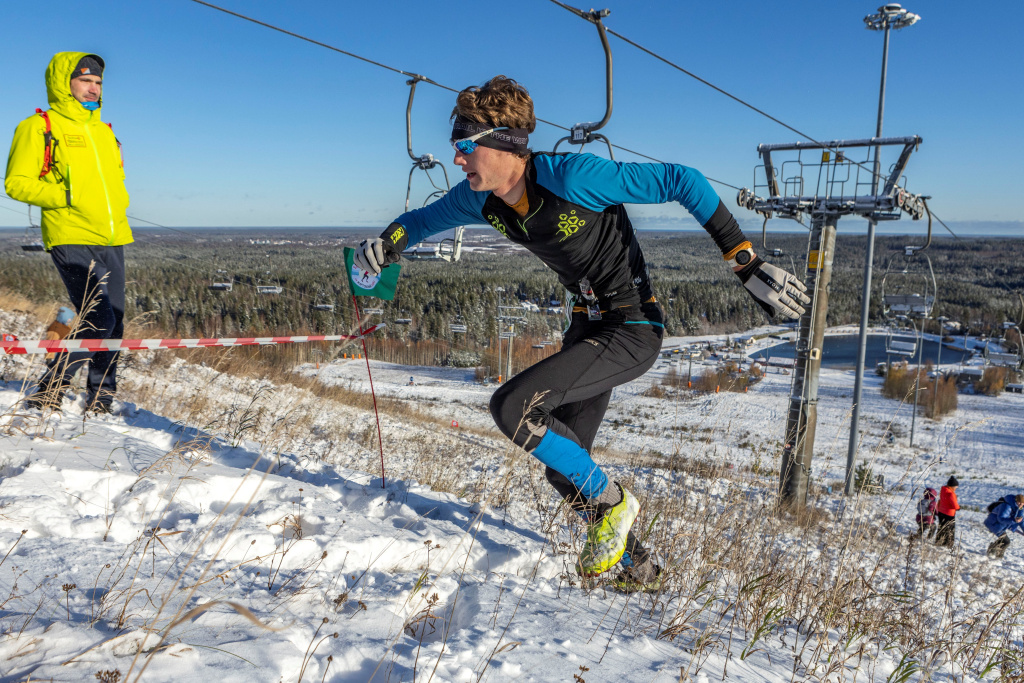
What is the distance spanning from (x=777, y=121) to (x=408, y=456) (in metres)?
8.05

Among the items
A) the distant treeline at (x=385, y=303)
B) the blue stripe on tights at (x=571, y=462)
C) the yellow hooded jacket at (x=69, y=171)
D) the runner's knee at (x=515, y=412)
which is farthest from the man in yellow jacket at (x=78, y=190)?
the distant treeline at (x=385, y=303)

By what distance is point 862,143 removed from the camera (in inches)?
499

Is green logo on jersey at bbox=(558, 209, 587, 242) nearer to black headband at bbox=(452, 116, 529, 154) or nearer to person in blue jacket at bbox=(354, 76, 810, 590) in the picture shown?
person in blue jacket at bbox=(354, 76, 810, 590)

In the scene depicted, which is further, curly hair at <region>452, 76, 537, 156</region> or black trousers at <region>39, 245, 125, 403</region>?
black trousers at <region>39, 245, 125, 403</region>

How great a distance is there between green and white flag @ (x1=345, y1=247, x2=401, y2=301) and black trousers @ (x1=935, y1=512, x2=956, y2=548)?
8.11 meters

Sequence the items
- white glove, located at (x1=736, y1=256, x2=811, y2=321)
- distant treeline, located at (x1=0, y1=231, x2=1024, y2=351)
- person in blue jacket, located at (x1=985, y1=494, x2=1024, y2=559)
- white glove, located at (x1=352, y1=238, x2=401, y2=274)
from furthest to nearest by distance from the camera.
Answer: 1. distant treeline, located at (x1=0, y1=231, x2=1024, y2=351)
2. person in blue jacket, located at (x1=985, y1=494, x2=1024, y2=559)
3. white glove, located at (x1=352, y1=238, x2=401, y2=274)
4. white glove, located at (x1=736, y1=256, x2=811, y2=321)

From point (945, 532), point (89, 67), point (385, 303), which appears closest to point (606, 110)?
point (89, 67)

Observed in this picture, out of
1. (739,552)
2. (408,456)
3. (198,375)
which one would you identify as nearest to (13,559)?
(739,552)

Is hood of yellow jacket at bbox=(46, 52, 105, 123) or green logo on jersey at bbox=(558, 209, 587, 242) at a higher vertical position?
hood of yellow jacket at bbox=(46, 52, 105, 123)

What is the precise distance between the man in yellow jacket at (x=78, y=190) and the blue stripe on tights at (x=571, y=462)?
9.58 ft

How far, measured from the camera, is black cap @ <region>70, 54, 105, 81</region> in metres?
3.58

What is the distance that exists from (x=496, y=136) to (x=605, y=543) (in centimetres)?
168

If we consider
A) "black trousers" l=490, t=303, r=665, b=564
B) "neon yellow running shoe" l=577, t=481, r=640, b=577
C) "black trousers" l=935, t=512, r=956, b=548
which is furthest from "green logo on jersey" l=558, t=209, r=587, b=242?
"black trousers" l=935, t=512, r=956, b=548

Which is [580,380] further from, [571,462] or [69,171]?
[69,171]
